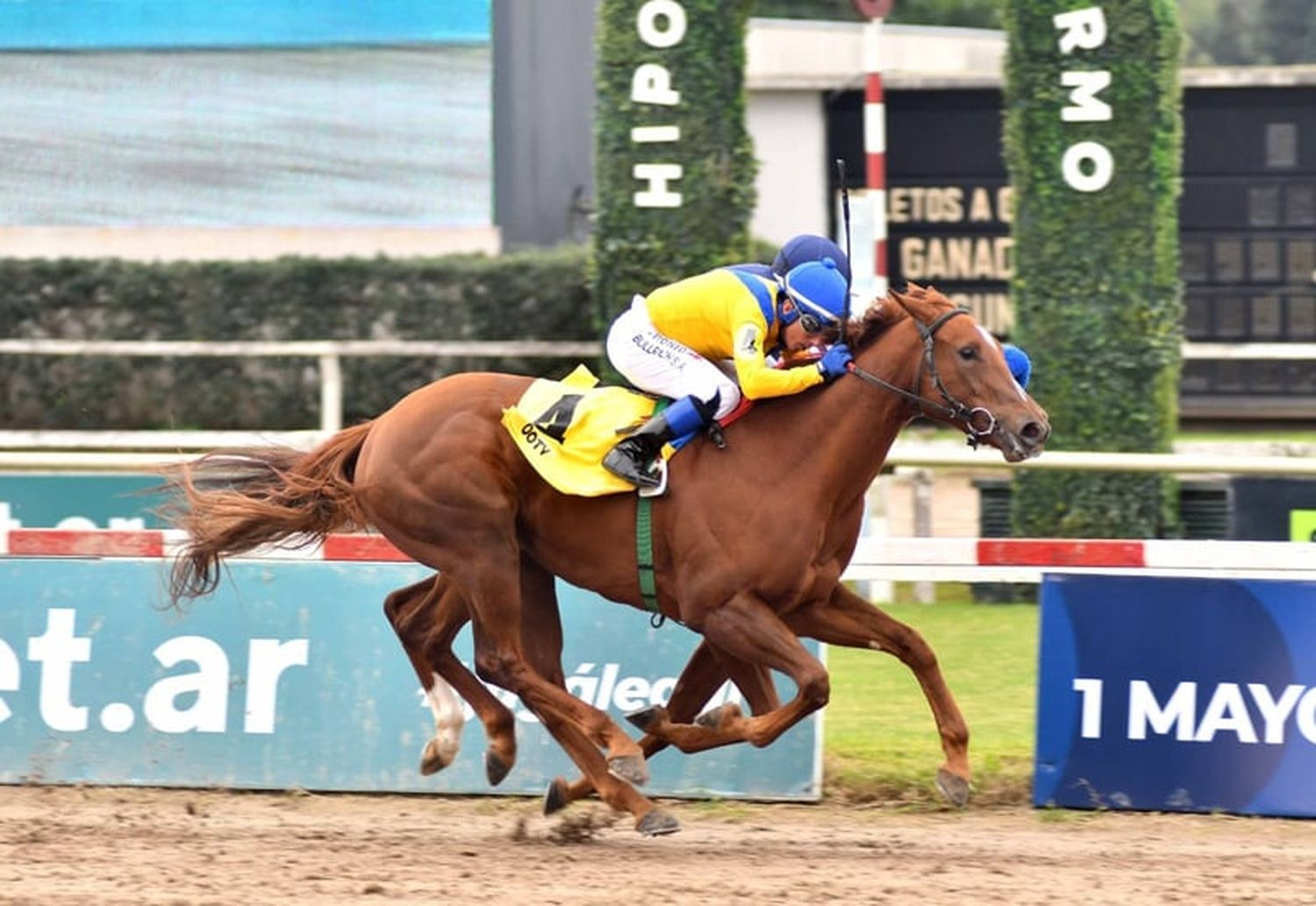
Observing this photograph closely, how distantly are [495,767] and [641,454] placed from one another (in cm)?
112

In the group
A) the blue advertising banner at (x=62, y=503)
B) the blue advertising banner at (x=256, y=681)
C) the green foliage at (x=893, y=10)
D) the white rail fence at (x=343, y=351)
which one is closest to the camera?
the blue advertising banner at (x=256, y=681)

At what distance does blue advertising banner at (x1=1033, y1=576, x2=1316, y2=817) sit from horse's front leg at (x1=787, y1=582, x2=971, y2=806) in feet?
1.68

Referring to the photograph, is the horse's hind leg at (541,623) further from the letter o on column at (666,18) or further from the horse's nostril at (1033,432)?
the letter o on column at (666,18)

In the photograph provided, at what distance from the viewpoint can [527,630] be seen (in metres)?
6.55

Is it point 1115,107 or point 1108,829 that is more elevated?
point 1115,107

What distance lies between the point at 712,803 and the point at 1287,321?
857 cm

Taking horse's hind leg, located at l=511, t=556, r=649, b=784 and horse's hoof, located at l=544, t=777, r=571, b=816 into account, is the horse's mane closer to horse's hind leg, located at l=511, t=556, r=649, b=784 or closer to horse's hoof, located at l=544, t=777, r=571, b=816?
horse's hind leg, located at l=511, t=556, r=649, b=784

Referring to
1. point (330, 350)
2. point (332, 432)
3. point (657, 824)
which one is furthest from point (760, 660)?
point (330, 350)

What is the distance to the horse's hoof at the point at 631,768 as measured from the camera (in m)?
6.10

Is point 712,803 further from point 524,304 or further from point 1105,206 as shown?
point 524,304

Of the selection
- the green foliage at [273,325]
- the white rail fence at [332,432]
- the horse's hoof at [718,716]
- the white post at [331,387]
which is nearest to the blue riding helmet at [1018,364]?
the horse's hoof at [718,716]

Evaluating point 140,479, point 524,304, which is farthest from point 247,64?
point 140,479

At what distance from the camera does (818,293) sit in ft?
20.3

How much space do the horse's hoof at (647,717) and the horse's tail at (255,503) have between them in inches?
41.6
